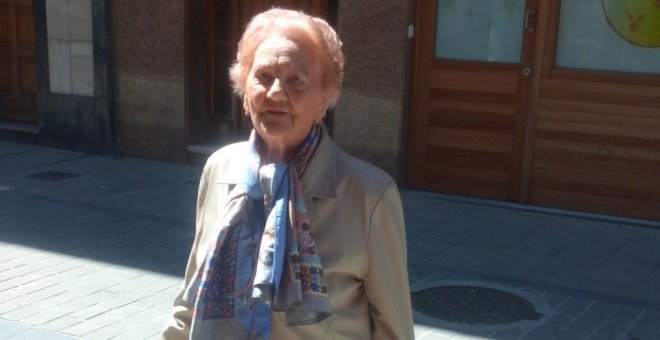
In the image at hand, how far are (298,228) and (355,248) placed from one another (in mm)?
157

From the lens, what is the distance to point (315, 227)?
2389 millimetres

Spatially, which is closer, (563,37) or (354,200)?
(354,200)

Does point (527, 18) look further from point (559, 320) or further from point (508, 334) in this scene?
point (508, 334)

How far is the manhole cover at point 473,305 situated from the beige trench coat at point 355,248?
3.06 m

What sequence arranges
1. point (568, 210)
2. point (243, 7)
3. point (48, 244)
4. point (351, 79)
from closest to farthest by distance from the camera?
point (48, 244) < point (568, 210) < point (351, 79) < point (243, 7)

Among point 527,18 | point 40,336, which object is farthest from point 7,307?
point 527,18

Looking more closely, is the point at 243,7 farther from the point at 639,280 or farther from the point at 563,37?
the point at 639,280

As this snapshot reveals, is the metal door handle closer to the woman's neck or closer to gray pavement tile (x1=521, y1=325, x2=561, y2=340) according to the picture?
gray pavement tile (x1=521, y1=325, x2=561, y2=340)

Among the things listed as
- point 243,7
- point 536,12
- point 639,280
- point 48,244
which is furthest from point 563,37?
point 48,244

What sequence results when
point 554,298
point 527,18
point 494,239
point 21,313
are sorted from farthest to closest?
point 527,18
point 494,239
point 554,298
point 21,313

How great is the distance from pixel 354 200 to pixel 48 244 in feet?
16.0

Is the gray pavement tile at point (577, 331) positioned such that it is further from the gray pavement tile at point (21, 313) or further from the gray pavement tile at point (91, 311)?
the gray pavement tile at point (21, 313)

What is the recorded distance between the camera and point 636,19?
7535 mm

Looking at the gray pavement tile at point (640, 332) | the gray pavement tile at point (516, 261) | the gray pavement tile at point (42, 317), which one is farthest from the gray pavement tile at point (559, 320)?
the gray pavement tile at point (42, 317)
